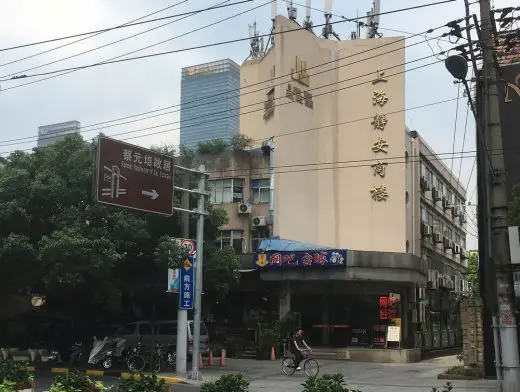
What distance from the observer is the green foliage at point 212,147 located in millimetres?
31812

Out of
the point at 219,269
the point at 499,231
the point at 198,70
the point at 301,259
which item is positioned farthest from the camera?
the point at 301,259

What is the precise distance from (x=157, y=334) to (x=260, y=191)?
32.4 feet

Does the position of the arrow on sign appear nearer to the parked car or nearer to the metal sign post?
the metal sign post

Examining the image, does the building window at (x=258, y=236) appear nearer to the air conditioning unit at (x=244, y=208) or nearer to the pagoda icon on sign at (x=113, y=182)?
the air conditioning unit at (x=244, y=208)

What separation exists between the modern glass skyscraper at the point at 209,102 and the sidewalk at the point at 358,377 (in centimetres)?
984

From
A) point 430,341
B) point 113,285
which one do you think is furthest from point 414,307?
point 113,285

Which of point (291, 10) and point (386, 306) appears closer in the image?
point (386, 306)

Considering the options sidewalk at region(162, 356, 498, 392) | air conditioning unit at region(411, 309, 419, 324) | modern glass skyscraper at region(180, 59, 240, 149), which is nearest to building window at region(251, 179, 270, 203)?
modern glass skyscraper at region(180, 59, 240, 149)

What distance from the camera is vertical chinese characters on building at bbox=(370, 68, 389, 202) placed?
30.2 metres

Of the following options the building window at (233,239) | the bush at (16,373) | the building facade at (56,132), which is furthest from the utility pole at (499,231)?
the building window at (233,239)

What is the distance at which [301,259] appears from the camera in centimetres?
2727

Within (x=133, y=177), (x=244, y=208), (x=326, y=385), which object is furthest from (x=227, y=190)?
(x=326, y=385)

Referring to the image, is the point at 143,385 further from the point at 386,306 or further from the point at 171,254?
the point at 386,306

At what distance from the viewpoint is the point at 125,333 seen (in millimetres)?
24281
